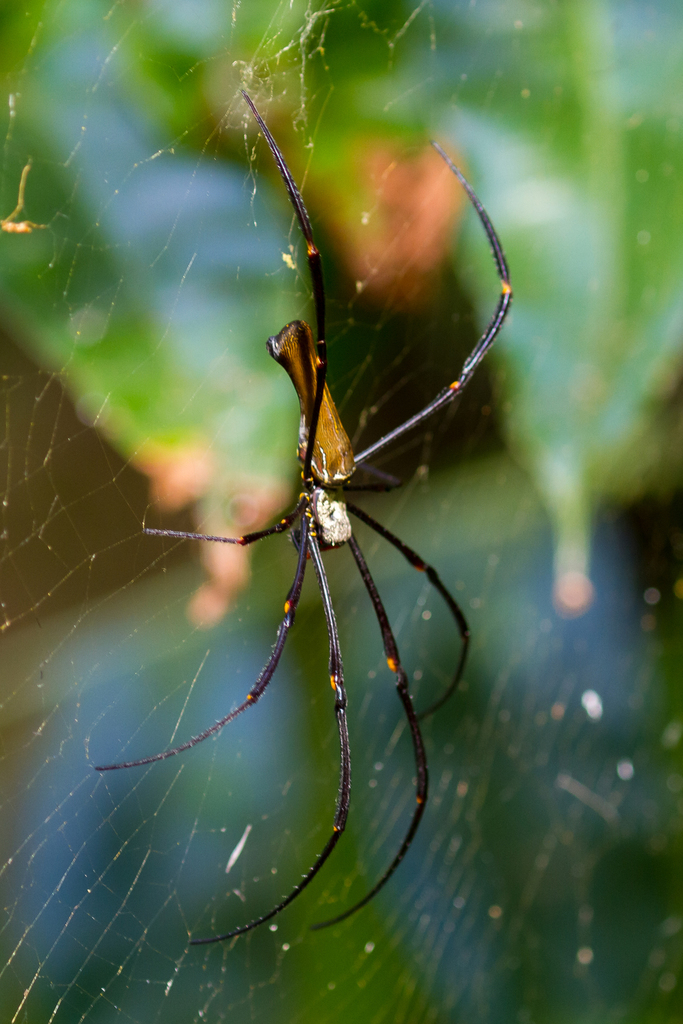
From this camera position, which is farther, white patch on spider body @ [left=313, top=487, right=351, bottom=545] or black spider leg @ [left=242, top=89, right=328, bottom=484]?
white patch on spider body @ [left=313, top=487, right=351, bottom=545]

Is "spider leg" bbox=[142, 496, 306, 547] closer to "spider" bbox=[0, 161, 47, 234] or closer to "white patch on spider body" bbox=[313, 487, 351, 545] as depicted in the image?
"white patch on spider body" bbox=[313, 487, 351, 545]

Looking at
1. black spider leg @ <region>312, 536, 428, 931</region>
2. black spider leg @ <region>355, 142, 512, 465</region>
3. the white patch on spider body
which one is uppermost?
black spider leg @ <region>355, 142, 512, 465</region>

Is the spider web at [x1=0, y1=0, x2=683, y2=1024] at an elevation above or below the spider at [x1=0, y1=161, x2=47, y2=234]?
below

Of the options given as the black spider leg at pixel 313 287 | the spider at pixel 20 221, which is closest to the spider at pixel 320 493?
the black spider leg at pixel 313 287

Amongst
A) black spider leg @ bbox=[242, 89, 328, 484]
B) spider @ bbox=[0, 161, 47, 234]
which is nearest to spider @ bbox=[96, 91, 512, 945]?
black spider leg @ bbox=[242, 89, 328, 484]

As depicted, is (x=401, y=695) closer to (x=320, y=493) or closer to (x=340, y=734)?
(x=340, y=734)

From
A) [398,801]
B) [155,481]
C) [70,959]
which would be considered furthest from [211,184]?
[398,801]

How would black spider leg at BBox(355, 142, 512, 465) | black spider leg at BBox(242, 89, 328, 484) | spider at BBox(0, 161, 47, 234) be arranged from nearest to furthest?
black spider leg at BBox(242, 89, 328, 484)
spider at BBox(0, 161, 47, 234)
black spider leg at BBox(355, 142, 512, 465)

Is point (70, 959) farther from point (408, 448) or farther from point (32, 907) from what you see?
point (408, 448)
